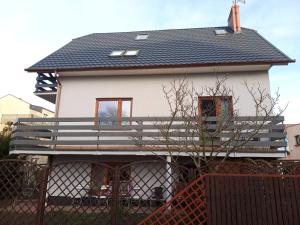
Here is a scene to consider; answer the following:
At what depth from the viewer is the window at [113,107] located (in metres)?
11.5

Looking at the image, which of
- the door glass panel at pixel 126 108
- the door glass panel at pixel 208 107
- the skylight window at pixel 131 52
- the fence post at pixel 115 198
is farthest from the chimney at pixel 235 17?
the fence post at pixel 115 198

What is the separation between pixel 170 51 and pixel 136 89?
253 cm

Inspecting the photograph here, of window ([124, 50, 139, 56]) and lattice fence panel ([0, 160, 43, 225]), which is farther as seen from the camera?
window ([124, 50, 139, 56])

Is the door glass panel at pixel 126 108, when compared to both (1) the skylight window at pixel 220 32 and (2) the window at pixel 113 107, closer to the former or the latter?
(2) the window at pixel 113 107

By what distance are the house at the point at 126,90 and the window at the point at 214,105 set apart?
7 cm

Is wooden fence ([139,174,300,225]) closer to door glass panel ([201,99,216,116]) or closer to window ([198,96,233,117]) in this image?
window ([198,96,233,117])

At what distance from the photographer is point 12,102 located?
3212 cm

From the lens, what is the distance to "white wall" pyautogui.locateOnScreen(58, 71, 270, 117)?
36.7 ft

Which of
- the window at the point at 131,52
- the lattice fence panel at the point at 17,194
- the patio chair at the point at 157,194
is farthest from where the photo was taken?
the window at the point at 131,52

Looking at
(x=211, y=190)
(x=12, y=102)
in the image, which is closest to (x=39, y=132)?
(x=211, y=190)

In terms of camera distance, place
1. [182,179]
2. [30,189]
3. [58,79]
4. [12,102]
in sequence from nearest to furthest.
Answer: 1. [182,179]
2. [30,189]
3. [58,79]
4. [12,102]

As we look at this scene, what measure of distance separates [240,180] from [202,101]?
6.34 m

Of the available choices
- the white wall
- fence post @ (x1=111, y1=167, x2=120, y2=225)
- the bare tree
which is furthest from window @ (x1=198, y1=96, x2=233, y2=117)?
fence post @ (x1=111, y1=167, x2=120, y2=225)

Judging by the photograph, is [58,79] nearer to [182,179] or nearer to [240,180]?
[182,179]
